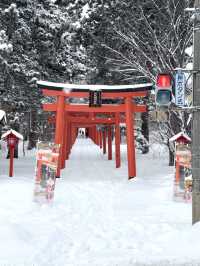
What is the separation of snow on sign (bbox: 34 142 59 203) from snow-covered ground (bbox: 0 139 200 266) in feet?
0.96

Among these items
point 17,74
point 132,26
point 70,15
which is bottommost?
point 17,74

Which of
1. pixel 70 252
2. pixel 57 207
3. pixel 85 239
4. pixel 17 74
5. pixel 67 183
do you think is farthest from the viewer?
pixel 17 74

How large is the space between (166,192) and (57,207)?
156 inches

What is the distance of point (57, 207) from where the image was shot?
1109 centimetres

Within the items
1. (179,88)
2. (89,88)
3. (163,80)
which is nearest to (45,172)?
(179,88)

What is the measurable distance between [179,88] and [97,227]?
305cm

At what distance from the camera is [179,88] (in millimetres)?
8305

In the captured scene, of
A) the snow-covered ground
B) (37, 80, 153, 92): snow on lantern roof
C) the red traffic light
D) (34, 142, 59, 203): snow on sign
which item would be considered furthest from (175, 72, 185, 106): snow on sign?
(37, 80, 153, 92): snow on lantern roof

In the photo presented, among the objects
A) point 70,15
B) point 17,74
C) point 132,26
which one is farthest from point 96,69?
point 132,26

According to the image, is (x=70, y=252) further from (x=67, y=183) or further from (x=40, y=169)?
(x=67, y=183)

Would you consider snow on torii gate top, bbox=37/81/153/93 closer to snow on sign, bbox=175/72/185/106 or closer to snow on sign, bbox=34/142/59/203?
snow on sign, bbox=34/142/59/203

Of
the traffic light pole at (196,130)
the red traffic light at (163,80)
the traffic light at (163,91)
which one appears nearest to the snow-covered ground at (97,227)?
the traffic light pole at (196,130)

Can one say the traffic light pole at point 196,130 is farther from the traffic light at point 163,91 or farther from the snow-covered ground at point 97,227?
the traffic light at point 163,91

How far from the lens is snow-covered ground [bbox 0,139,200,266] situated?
256 inches
